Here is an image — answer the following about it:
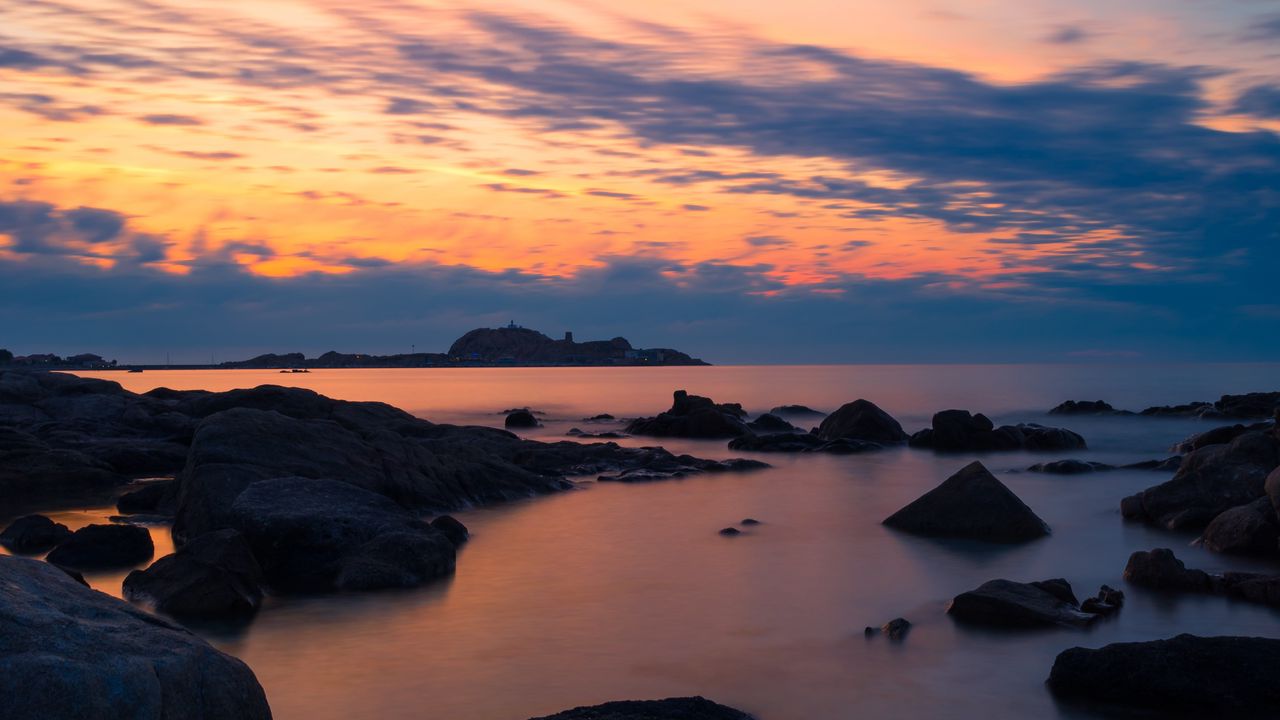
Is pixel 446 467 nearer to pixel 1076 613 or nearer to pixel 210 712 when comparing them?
pixel 1076 613

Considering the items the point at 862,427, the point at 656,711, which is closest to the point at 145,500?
the point at 656,711

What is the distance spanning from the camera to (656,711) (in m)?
8.09

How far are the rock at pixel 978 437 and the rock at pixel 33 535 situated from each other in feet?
95.2

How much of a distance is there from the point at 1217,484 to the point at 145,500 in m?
19.9

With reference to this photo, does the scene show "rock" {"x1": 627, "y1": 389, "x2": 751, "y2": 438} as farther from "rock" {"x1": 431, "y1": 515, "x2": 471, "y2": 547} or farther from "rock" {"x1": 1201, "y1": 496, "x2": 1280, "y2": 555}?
"rock" {"x1": 1201, "y1": 496, "x2": 1280, "y2": 555}

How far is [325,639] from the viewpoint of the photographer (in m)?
11.6

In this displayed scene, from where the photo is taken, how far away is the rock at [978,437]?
38.1 metres

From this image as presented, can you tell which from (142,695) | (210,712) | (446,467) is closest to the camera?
(142,695)

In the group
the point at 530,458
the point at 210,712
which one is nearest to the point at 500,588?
the point at 210,712

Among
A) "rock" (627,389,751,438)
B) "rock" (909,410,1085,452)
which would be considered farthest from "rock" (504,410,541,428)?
"rock" (909,410,1085,452)

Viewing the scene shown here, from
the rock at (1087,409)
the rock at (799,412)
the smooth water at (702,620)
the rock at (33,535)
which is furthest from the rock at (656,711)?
the rock at (1087,409)

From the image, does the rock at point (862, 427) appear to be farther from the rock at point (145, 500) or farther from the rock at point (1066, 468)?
the rock at point (145, 500)

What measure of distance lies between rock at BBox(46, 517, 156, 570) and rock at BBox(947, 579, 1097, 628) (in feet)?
37.0

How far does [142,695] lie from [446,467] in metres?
17.1
